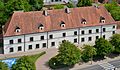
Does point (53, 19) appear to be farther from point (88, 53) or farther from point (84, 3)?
point (84, 3)

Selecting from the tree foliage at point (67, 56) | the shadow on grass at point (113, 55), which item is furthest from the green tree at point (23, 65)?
the shadow on grass at point (113, 55)

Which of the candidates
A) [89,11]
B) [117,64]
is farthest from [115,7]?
[117,64]

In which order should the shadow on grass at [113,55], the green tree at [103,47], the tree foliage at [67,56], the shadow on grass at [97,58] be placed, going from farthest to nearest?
1. the shadow on grass at [113,55]
2. the shadow on grass at [97,58]
3. the green tree at [103,47]
4. the tree foliage at [67,56]

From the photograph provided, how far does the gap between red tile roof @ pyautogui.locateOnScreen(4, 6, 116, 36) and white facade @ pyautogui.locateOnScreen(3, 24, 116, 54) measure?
1.43 meters

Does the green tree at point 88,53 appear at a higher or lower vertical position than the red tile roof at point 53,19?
lower

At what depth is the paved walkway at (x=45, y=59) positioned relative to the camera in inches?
3872

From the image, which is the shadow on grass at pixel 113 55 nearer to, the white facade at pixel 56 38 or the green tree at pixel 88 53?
the green tree at pixel 88 53

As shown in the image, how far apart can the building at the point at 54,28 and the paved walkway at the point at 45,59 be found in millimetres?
2347

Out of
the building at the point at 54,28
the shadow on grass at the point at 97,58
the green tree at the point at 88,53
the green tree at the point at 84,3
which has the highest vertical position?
the green tree at the point at 84,3

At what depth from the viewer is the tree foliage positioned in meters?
95.6

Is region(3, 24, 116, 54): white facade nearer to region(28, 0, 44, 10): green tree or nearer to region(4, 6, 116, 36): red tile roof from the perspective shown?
region(4, 6, 116, 36): red tile roof

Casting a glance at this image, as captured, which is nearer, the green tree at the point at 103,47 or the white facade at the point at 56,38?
the green tree at the point at 103,47

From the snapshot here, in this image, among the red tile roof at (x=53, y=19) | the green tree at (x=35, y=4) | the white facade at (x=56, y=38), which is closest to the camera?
the white facade at (x=56, y=38)

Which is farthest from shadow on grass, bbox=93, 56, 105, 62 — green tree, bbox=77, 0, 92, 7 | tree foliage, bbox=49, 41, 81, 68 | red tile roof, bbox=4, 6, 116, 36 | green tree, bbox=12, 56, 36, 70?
green tree, bbox=77, 0, 92, 7
